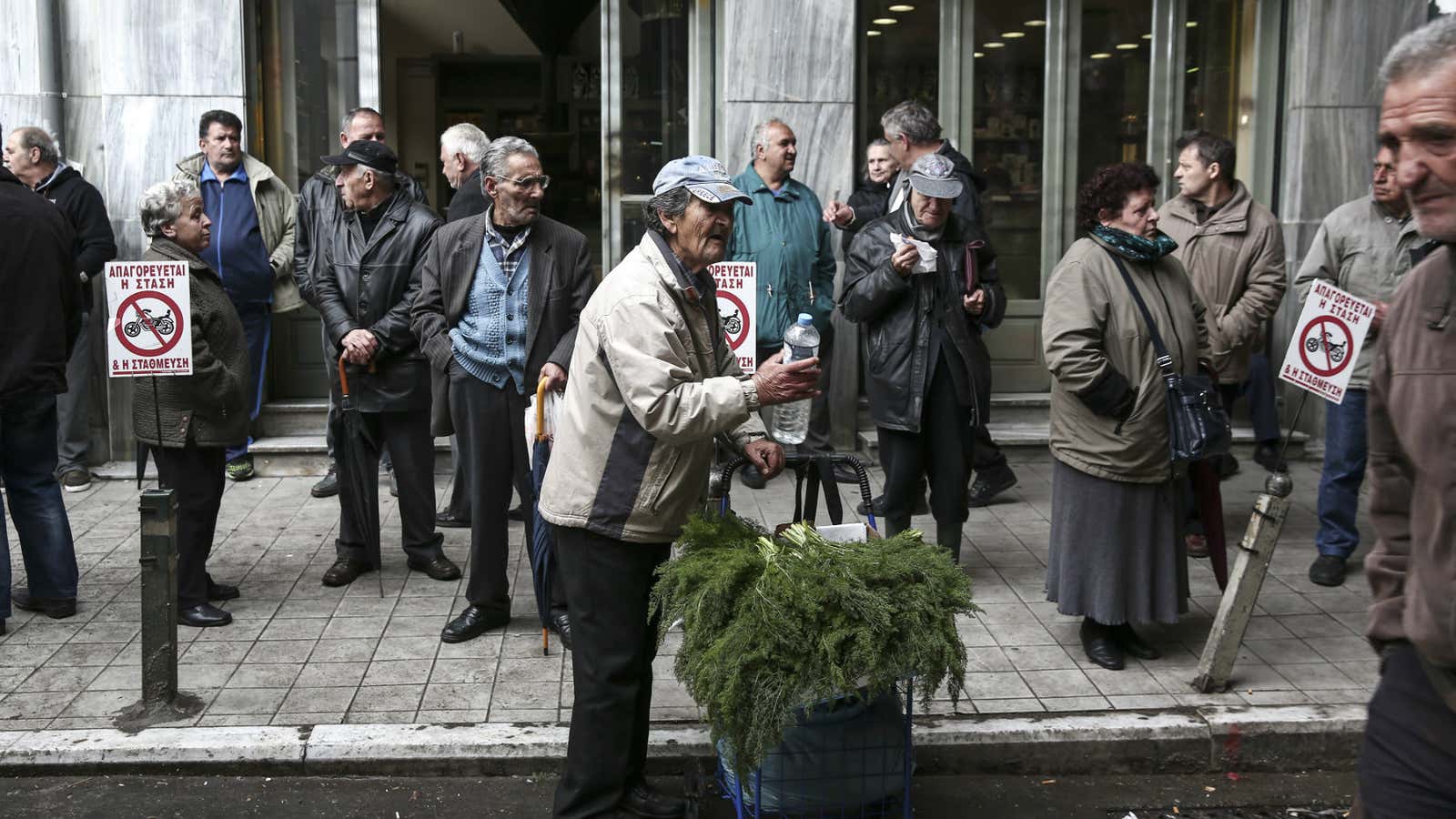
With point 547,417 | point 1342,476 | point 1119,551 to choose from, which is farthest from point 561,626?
point 1342,476

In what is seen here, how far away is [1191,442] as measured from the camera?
5797 millimetres

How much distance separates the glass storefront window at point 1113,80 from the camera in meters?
10.7

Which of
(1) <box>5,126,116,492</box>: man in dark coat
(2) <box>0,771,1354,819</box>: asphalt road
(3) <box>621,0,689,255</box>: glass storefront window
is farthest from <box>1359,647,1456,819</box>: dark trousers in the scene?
(3) <box>621,0,689,255</box>: glass storefront window

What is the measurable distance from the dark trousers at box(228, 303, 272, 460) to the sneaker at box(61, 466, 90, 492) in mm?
906

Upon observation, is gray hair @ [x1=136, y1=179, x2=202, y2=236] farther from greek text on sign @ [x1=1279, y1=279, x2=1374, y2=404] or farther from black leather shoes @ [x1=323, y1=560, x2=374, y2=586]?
greek text on sign @ [x1=1279, y1=279, x2=1374, y2=404]

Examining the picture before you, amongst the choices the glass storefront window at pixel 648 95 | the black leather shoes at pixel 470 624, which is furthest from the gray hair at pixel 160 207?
the glass storefront window at pixel 648 95

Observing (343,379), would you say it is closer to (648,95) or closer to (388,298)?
(388,298)

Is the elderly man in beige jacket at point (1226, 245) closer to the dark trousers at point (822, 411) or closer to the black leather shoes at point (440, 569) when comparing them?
the dark trousers at point (822, 411)

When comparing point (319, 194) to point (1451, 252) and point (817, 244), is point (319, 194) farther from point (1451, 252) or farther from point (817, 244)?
point (1451, 252)

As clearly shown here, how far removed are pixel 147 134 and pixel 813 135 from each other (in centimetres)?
442

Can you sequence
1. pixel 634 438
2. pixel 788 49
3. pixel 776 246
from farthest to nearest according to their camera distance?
pixel 788 49 < pixel 776 246 < pixel 634 438

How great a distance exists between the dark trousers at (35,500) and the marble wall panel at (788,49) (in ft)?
16.4

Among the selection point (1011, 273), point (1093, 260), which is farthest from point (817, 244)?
point (1093, 260)

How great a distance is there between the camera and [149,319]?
6.32 m
